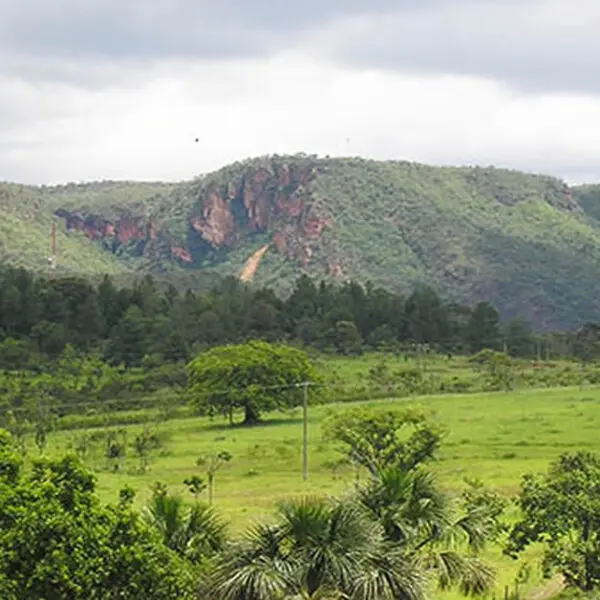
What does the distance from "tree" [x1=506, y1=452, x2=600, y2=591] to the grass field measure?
3430mm

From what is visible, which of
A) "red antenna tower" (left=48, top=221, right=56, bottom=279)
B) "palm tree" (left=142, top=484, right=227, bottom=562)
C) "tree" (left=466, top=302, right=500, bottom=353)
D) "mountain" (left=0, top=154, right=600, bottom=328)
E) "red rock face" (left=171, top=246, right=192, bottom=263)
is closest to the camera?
"palm tree" (left=142, top=484, right=227, bottom=562)

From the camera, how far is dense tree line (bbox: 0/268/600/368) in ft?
273

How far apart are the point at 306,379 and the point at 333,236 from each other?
106426mm

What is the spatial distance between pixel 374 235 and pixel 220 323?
85485 mm

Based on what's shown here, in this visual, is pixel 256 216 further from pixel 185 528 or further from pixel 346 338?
pixel 185 528

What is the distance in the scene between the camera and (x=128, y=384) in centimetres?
7288

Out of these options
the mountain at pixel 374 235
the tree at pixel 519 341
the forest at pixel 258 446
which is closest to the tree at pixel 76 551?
the forest at pixel 258 446

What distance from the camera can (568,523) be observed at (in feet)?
76.2

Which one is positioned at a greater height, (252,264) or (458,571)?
(252,264)

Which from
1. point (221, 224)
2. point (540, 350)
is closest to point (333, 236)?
point (221, 224)

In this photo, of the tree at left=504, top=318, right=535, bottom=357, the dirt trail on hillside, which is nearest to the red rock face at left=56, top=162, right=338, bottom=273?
the dirt trail on hillside

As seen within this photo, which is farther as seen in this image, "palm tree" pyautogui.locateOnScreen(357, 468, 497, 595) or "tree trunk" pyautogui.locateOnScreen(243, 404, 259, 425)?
"tree trunk" pyautogui.locateOnScreen(243, 404, 259, 425)

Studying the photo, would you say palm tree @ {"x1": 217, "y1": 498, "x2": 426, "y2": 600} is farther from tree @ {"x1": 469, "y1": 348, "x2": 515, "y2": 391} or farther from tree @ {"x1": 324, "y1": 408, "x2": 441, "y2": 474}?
tree @ {"x1": 469, "y1": 348, "x2": 515, "y2": 391}

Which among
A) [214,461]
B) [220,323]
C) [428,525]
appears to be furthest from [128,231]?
[428,525]
